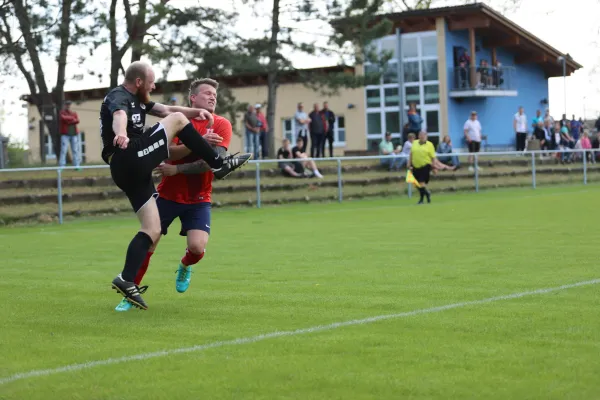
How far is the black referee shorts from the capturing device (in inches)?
299

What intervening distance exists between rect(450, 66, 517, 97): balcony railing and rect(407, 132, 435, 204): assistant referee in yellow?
72.5ft

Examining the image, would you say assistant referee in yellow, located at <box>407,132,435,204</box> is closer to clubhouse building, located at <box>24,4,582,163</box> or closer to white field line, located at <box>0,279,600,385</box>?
white field line, located at <box>0,279,600,385</box>

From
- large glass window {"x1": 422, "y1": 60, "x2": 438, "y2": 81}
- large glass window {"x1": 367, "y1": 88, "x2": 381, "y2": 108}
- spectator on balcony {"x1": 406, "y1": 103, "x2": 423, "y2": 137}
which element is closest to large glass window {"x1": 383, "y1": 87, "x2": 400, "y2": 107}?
large glass window {"x1": 367, "y1": 88, "x2": 381, "y2": 108}

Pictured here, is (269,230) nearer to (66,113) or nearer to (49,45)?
(66,113)

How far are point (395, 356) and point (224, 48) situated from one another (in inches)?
1044

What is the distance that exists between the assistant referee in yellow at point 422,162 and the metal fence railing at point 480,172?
70.2 inches

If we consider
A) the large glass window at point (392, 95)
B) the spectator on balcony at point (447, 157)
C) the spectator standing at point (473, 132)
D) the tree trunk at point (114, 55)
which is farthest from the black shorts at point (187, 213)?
the large glass window at point (392, 95)

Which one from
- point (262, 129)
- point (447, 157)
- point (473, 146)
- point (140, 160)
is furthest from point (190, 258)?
point (473, 146)

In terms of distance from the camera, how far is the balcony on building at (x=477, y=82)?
48031 mm

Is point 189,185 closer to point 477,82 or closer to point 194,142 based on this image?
point 194,142

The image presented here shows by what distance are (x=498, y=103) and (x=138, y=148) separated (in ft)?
150

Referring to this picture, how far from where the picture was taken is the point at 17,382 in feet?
17.9

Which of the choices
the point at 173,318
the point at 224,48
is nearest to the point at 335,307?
the point at 173,318

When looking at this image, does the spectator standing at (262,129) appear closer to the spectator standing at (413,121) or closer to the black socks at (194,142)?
the spectator standing at (413,121)
